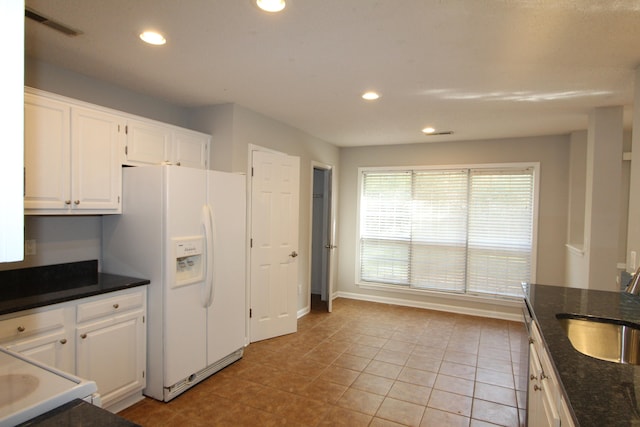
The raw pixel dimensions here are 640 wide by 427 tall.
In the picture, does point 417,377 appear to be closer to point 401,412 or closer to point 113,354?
point 401,412

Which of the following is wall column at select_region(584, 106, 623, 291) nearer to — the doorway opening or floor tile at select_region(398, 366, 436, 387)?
floor tile at select_region(398, 366, 436, 387)

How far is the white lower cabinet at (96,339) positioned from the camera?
80.0 inches

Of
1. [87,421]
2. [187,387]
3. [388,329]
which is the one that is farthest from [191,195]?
[388,329]

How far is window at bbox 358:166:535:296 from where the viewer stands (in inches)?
192

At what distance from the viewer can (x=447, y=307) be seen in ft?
17.3

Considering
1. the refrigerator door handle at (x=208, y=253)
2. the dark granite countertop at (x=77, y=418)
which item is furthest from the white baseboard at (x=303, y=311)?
the dark granite countertop at (x=77, y=418)

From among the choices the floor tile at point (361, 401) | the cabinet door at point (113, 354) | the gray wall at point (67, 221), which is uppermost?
the gray wall at point (67, 221)

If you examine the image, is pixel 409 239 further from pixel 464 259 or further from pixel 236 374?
pixel 236 374

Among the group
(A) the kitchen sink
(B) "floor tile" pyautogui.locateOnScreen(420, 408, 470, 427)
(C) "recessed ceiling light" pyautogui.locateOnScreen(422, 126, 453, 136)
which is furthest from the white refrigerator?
(C) "recessed ceiling light" pyautogui.locateOnScreen(422, 126, 453, 136)

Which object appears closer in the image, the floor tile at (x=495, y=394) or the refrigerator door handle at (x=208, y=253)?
Answer: the floor tile at (x=495, y=394)

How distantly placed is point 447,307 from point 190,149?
416cm

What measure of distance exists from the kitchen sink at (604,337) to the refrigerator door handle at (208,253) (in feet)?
7.92

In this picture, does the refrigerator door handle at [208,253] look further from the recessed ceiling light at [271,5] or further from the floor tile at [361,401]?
the recessed ceiling light at [271,5]

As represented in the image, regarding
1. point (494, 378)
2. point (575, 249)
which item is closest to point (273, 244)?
point (494, 378)
